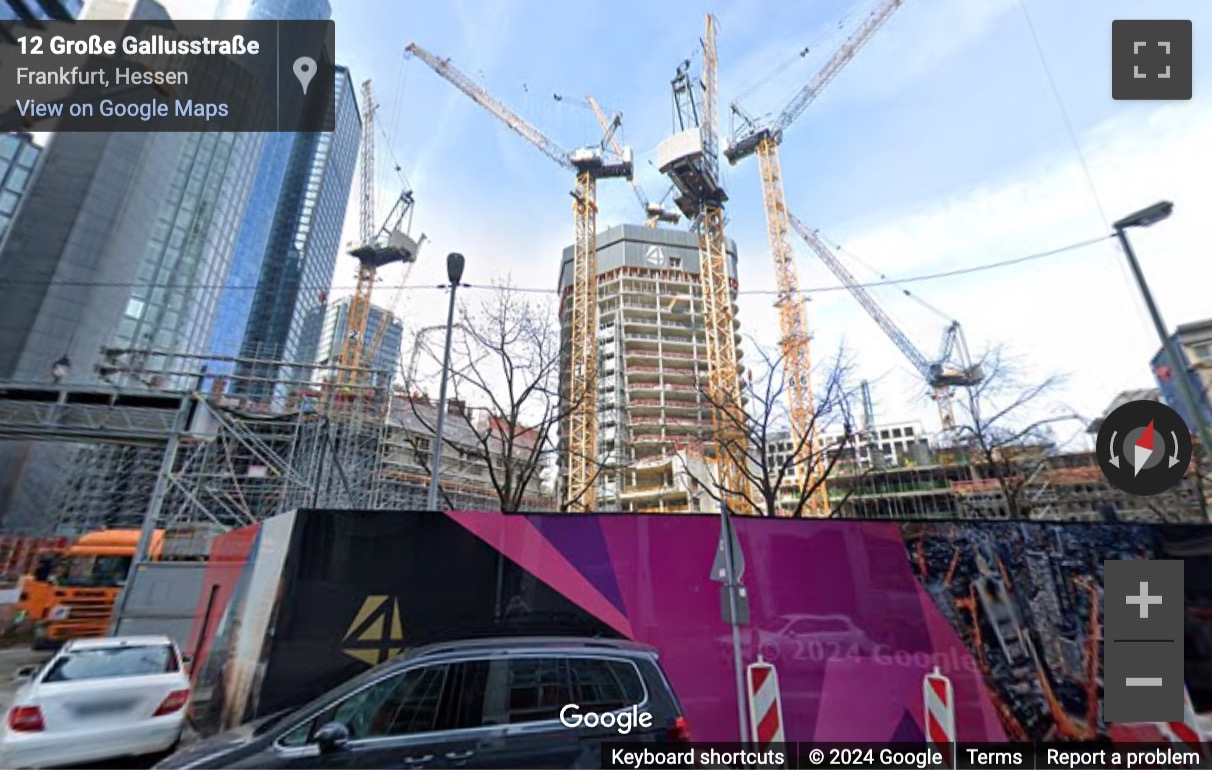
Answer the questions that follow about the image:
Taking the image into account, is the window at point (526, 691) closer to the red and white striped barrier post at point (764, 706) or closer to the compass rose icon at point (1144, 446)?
the red and white striped barrier post at point (764, 706)

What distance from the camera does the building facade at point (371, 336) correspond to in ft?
94.7

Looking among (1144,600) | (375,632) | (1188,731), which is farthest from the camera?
(1144,600)

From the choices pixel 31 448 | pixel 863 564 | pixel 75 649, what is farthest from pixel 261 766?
pixel 31 448

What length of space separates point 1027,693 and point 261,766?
7.80 metres

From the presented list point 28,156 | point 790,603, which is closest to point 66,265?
point 28,156

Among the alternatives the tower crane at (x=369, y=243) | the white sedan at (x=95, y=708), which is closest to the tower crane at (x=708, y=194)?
the tower crane at (x=369, y=243)

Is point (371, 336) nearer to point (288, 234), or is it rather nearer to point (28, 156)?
point (28, 156)

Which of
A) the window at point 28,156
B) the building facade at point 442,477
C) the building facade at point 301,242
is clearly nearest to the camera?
the building facade at point 442,477

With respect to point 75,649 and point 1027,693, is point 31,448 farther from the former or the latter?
point 1027,693

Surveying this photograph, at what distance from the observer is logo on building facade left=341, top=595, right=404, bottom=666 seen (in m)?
5.60

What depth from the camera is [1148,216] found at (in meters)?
9.45

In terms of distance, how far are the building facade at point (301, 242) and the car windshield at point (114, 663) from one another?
290 ft

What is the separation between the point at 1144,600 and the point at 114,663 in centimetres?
1332

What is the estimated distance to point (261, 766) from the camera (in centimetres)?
323
